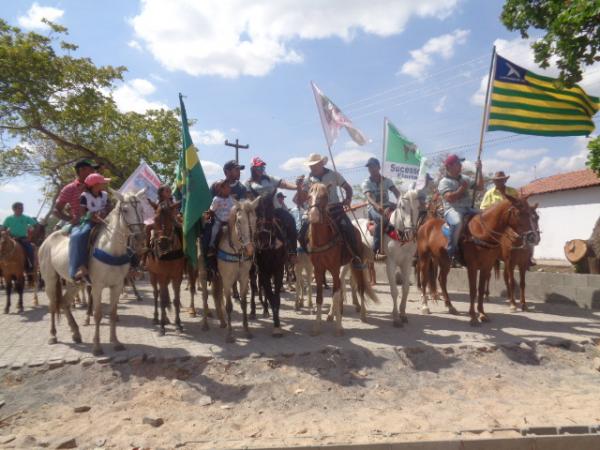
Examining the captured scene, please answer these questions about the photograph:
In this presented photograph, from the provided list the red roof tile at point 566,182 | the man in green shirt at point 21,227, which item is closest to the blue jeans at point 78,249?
the man in green shirt at point 21,227

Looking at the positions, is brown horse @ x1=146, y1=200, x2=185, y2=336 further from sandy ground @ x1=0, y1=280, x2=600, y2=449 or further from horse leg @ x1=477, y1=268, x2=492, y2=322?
horse leg @ x1=477, y1=268, x2=492, y2=322

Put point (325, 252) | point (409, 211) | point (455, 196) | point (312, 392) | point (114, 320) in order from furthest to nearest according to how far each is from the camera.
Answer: point (455, 196)
point (409, 211)
point (325, 252)
point (114, 320)
point (312, 392)

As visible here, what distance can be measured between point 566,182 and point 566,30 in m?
25.6

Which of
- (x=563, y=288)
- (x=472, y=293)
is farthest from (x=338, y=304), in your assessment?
(x=563, y=288)

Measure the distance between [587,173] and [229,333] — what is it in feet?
102

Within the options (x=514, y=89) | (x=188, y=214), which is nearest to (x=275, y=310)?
(x=188, y=214)

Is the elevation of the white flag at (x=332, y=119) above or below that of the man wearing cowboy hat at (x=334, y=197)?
above

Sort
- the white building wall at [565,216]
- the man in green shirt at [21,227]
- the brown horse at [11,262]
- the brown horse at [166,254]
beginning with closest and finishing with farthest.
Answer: the brown horse at [166,254], the brown horse at [11,262], the man in green shirt at [21,227], the white building wall at [565,216]

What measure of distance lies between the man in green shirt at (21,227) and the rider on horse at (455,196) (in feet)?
35.8

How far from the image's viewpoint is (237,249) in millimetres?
6871

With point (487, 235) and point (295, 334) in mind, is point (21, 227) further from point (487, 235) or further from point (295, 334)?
point (487, 235)

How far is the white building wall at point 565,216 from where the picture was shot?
2633cm

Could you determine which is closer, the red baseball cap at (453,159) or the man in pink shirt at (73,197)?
the man in pink shirt at (73,197)

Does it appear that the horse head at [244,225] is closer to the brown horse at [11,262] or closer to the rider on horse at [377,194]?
the rider on horse at [377,194]
